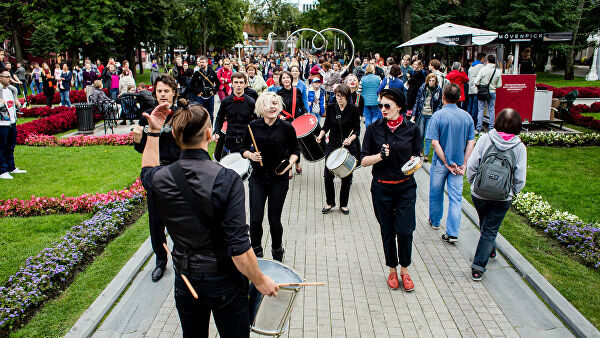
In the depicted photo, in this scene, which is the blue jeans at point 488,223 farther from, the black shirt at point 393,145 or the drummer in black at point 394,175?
the black shirt at point 393,145

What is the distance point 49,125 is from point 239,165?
11850mm

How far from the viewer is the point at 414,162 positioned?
4.91 m

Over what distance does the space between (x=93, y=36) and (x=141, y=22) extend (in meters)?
5.92

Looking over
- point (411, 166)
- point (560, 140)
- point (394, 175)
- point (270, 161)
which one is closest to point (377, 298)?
point (394, 175)

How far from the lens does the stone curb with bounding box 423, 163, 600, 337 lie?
4.50 meters

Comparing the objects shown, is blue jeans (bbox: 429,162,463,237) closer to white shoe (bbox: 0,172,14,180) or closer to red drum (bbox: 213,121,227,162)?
red drum (bbox: 213,121,227,162)

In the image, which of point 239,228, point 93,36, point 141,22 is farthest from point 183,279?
point 141,22

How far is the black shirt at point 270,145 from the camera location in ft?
18.0

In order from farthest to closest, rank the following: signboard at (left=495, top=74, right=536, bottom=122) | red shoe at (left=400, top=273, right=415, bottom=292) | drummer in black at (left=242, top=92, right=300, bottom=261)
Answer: signboard at (left=495, top=74, right=536, bottom=122) < drummer in black at (left=242, top=92, right=300, bottom=261) < red shoe at (left=400, top=273, right=415, bottom=292)

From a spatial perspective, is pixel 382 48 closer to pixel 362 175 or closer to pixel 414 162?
pixel 362 175

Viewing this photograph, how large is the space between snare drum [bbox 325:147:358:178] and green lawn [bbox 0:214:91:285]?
4.06m

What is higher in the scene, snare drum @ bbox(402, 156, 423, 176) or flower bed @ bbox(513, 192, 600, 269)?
snare drum @ bbox(402, 156, 423, 176)

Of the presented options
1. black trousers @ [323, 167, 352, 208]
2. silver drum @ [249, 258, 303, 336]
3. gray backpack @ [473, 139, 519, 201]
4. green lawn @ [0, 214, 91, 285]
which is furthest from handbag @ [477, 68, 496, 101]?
silver drum @ [249, 258, 303, 336]

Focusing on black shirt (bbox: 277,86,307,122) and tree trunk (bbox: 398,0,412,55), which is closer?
black shirt (bbox: 277,86,307,122)
